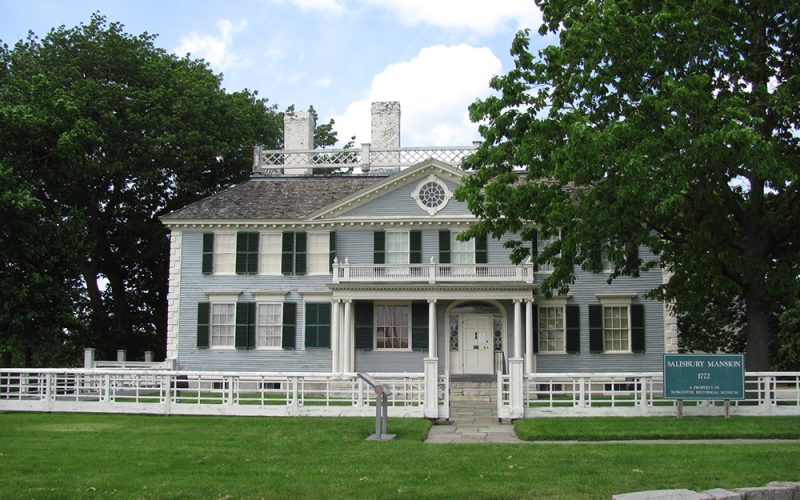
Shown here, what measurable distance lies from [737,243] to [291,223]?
1440cm

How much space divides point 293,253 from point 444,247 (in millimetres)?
5062

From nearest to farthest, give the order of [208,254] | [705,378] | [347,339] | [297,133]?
[705,378] < [347,339] < [208,254] < [297,133]

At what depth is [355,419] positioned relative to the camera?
17.7 meters

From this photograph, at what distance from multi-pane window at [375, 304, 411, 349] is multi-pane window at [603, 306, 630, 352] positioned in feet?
21.1

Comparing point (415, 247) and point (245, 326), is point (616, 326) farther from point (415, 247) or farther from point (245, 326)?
point (245, 326)

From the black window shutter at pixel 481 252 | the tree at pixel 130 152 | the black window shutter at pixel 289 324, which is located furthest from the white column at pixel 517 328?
the tree at pixel 130 152

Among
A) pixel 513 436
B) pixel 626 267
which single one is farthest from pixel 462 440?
pixel 626 267

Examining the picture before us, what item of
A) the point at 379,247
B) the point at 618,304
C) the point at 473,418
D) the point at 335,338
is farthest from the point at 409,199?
the point at 473,418

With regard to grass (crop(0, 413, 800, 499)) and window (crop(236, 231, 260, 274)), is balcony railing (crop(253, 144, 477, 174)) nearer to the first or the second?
window (crop(236, 231, 260, 274))

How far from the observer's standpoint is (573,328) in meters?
27.6

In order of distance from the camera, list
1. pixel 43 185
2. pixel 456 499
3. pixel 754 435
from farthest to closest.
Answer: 1. pixel 43 185
2. pixel 754 435
3. pixel 456 499

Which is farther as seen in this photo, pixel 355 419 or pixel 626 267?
pixel 626 267

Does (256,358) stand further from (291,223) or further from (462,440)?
(462,440)

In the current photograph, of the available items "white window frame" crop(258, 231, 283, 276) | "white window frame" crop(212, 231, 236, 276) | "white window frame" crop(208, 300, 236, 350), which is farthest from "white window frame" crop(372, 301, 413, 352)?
"white window frame" crop(212, 231, 236, 276)
